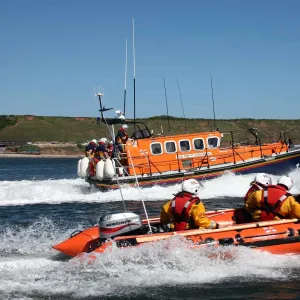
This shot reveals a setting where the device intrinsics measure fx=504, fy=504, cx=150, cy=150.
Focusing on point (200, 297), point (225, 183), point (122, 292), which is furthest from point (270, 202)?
point (225, 183)

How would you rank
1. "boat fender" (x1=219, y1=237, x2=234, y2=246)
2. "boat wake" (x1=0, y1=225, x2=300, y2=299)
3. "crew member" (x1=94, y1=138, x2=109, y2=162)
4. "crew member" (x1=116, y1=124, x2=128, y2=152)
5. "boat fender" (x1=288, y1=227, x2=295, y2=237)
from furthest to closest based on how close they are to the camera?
"crew member" (x1=94, y1=138, x2=109, y2=162), "crew member" (x1=116, y1=124, x2=128, y2=152), "boat fender" (x1=288, y1=227, x2=295, y2=237), "boat fender" (x1=219, y1=237, x2=234, y2=246), "boat wake" (x1=0, y1=225, x2=300, y2=299)

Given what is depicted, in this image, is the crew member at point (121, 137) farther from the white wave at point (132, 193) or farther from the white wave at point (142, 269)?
the white wave at point (142, 269)

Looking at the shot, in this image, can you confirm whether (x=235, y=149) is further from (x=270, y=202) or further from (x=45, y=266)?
(x=45, y=266)

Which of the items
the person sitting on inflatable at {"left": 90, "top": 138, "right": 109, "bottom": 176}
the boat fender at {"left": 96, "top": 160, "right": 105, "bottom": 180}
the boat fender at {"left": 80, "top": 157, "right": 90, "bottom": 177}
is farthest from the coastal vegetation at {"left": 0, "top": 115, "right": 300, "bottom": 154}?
the boat fender at {"left": 96, "top": 160, "right": 105, "bottom": 180}

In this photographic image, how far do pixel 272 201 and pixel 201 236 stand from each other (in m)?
1.45

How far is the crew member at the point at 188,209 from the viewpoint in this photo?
26.7 feet

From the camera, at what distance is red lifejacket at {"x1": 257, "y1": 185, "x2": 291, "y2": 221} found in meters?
8.41

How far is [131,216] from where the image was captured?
8328mm

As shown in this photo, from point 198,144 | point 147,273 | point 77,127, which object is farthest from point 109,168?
point 77,127

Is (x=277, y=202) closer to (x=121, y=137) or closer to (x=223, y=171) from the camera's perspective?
(x=223, y=171)

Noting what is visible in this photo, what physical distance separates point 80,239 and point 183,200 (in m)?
1.91

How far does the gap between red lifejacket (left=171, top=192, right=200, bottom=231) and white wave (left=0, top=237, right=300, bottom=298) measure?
423mm

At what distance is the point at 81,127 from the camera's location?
96875mm

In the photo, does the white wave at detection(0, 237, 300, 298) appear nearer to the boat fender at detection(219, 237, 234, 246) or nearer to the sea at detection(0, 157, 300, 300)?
the sea at detection(0, 157, 300, 300)
